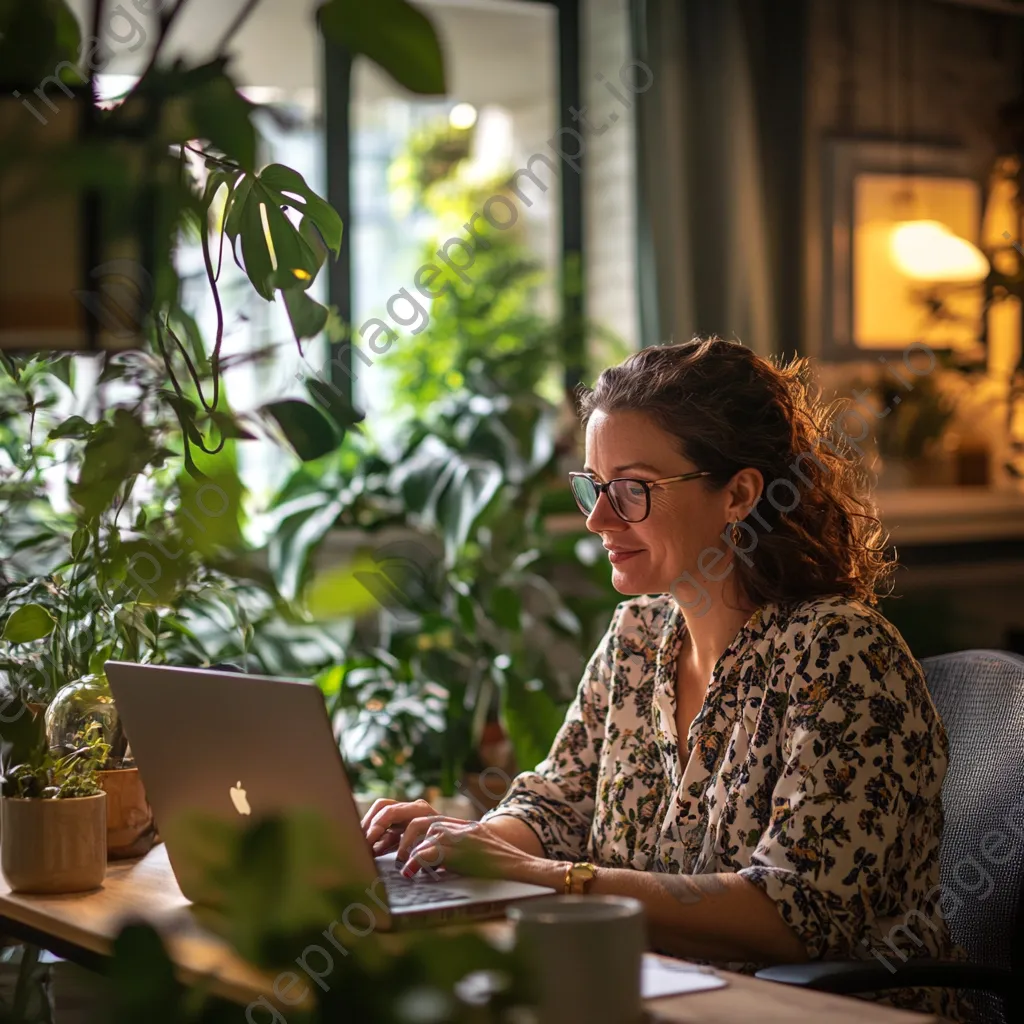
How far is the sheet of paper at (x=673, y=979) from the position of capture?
112 centimetres

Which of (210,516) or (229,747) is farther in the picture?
(229,747)

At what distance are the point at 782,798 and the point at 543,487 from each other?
6.27 feet

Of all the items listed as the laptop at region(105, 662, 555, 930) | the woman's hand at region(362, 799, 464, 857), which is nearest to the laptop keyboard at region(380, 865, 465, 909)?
the laptop at region(105, 662, 555, 930)

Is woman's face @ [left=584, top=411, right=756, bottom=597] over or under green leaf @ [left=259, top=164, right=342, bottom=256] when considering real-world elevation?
under

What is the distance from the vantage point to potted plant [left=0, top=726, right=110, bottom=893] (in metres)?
1.47

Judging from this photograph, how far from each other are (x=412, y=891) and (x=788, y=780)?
407 mm

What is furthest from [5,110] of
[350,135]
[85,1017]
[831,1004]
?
[350,135]

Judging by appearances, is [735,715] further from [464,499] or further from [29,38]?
[464,499]

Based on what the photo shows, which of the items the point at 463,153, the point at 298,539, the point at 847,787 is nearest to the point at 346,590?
the point at 298,539

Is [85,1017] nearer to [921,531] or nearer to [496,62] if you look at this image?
[921,531]

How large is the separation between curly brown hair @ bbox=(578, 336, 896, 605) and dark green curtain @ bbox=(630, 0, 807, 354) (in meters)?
2.06

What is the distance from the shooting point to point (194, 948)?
3.63 ft

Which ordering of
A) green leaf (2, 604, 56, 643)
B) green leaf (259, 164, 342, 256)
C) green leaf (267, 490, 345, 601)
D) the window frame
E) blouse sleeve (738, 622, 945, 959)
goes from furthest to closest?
the window frame
green leaf (267, 490, 345, 601)
green leaf (2, 604, 56, 643)
blouse sleeve (738, 622, 945, 959)
green leaf (259, 164, 342, 256)

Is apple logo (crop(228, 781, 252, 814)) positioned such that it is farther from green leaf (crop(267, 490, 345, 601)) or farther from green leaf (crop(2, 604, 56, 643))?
green leaf (crop(267, 490, 345, 601))
